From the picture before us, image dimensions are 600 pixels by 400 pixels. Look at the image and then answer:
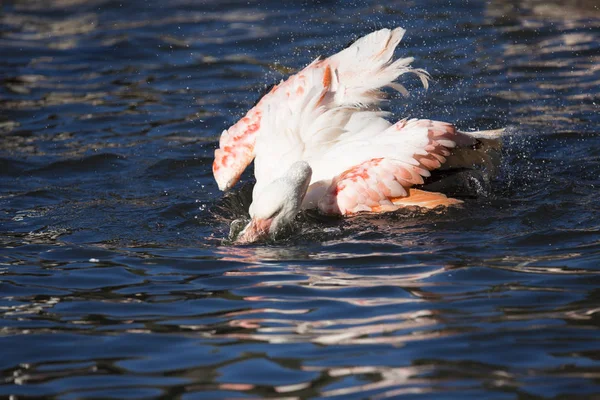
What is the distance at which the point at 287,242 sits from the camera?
6848 mm

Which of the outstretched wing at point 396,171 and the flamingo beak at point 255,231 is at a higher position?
the outstretched wing at point 396,171

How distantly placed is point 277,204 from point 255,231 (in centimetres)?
26

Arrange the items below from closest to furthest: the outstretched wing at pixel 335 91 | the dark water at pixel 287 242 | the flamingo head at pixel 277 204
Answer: the dark water at pixel 287 242 → the flamingo head at pixel 277 204 → the outstretched wing at pixel 335 91

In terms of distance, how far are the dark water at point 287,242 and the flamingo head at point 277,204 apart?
0.19 metres

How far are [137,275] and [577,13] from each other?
8.91m

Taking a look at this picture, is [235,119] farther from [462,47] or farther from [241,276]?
[241,276]

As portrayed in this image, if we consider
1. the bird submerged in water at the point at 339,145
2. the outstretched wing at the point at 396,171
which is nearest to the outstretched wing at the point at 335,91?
the bird submerged in water at the point at 339,145

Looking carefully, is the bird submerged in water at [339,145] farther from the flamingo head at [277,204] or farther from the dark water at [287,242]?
the dark water at [287,242]

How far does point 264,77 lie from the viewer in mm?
11922

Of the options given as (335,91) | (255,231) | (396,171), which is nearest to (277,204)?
(255,231)

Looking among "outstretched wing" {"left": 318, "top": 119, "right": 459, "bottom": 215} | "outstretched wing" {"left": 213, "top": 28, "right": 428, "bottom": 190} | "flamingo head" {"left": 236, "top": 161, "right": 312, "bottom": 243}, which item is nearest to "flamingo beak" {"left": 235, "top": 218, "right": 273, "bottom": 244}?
"flamingo head" {"left": 236, "top": 161, "right": 312, "bottom": 243}

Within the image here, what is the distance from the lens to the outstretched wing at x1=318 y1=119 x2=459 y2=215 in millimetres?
6867

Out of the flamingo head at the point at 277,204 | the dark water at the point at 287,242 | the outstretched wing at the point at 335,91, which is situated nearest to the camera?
the dark water at the point at 287,242

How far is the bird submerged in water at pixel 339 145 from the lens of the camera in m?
6.88
